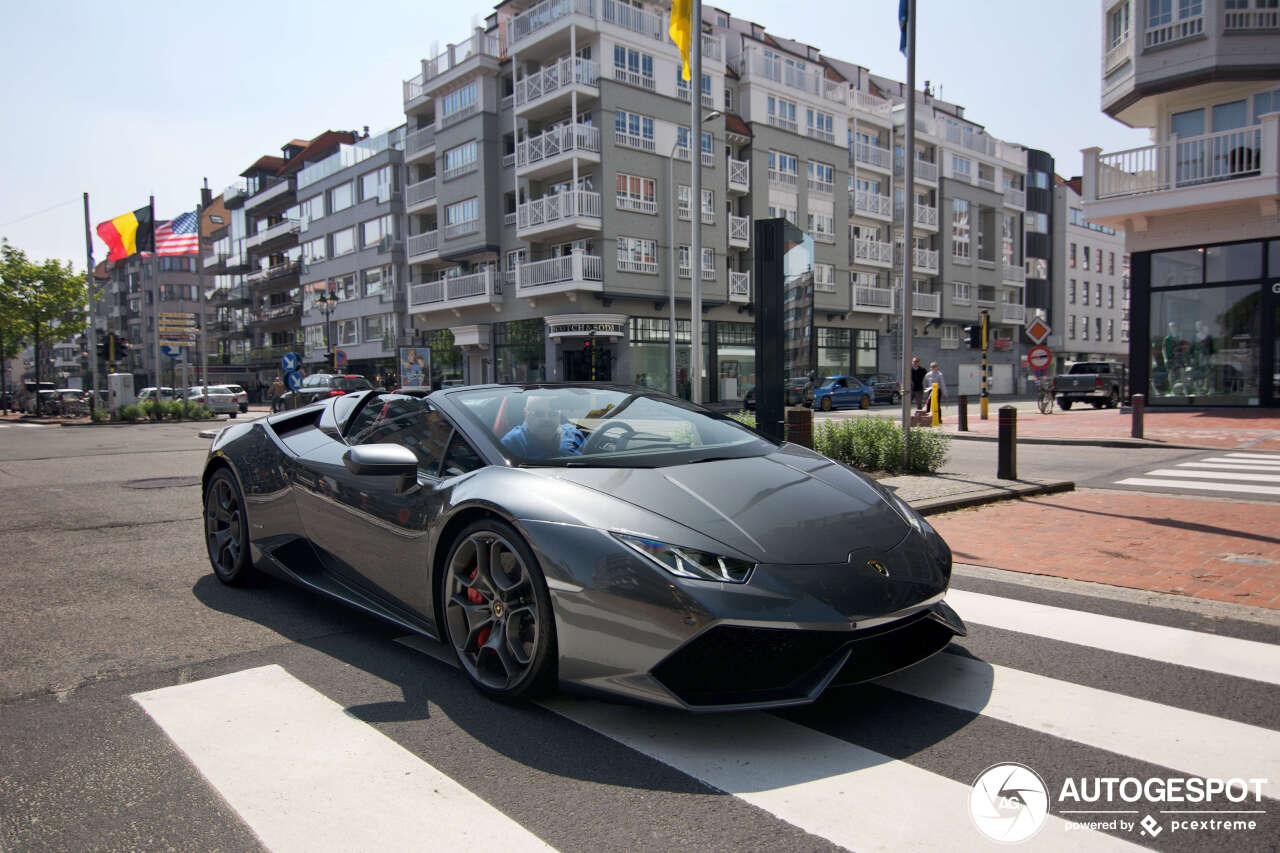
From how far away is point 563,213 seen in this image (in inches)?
1316

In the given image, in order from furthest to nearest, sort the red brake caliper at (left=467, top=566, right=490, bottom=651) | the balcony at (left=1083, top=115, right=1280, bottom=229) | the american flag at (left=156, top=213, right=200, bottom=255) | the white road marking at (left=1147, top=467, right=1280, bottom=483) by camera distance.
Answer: the american flag at (left=156, top=213, right=200, bottom=255)
the balcony at (left=1083, top=115, right=1280, bottom=229)
the white road marking at (left=1147, top=467, right=1280, bottom=483)
the red brake caliper at (left=467, top=566, right=490, bottom=651)

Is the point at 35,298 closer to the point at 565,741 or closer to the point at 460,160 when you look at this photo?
the point at 460,160

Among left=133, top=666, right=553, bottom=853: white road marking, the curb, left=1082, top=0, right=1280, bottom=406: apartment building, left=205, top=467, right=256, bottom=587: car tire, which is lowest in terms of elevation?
left=133, top=666, right=553, bottom=853: white road marking

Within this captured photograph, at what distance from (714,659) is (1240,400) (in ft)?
77.5

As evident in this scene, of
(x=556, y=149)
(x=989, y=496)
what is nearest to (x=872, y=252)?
(x=556, y=149)

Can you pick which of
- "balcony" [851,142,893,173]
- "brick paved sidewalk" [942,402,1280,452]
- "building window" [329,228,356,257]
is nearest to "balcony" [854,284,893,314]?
"balcony" [851,142,893,173]

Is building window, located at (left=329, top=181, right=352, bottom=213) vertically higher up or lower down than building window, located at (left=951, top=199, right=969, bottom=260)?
higher up

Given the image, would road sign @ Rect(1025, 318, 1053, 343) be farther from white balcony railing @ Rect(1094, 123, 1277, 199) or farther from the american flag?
the american flag

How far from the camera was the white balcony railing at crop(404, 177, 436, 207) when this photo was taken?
41.9 m

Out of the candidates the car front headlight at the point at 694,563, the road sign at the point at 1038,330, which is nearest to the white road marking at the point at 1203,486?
the road sign at the point at 1038,330

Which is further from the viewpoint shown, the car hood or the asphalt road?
the car hood

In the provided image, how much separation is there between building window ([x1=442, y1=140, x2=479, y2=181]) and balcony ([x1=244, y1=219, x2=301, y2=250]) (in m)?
22.2

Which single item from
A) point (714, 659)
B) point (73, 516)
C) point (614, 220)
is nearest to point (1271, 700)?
point (714, 659)

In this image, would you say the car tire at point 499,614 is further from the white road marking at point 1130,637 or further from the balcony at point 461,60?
the balcony at point 461,60
